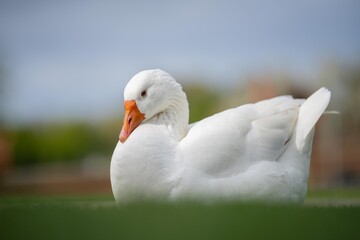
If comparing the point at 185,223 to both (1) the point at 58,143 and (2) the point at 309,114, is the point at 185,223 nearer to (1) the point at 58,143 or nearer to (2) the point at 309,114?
(2) the point at 309,114

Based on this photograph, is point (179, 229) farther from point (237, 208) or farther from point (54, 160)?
point (54, 160)

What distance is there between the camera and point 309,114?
7.88 m

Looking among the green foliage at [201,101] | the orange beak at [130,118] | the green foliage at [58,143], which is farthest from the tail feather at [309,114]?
the green foliage at [58,143]

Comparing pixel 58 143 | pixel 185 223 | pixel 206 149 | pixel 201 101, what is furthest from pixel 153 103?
pixel 58 143

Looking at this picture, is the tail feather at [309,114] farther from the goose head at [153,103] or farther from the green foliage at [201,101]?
the green foliage at [201,101]

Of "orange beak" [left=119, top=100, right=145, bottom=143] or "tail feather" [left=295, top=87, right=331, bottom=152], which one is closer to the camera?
"orange beak" [left=119, top=100, right=145, bottom=143]

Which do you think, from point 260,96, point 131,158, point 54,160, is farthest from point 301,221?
point 54,160

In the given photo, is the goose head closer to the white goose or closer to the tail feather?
the white goose

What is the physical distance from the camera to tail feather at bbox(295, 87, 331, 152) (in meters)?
7.72

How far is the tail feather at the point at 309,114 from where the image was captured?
772 cm

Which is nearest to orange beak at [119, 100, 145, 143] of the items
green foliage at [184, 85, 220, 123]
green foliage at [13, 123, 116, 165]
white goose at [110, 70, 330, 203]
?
white goose at [110, 70, 330, 203]

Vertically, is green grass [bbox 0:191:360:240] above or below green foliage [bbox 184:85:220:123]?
above

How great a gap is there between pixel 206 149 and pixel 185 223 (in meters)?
2.18

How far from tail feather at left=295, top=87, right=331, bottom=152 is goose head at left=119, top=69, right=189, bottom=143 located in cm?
137
